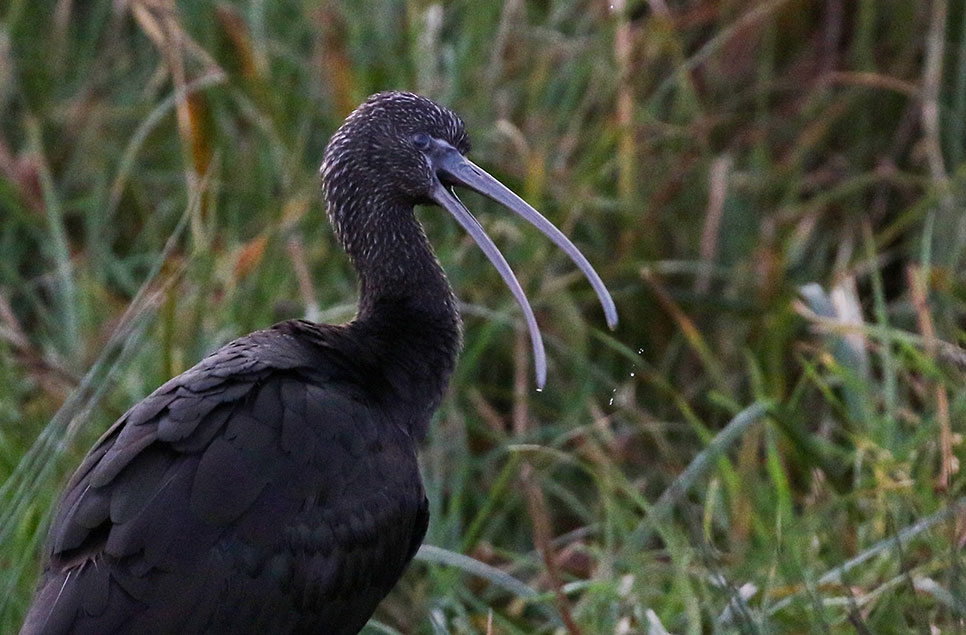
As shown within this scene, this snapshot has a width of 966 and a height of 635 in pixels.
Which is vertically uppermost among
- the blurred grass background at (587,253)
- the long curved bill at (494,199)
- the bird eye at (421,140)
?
the bird eye at (421,140)

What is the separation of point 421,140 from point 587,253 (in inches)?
78.8

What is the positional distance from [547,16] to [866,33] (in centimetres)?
121

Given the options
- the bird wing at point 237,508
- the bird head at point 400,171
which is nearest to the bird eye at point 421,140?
the bird head at point 400,171

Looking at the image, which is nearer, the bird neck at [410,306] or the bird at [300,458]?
the bird at [300,458]

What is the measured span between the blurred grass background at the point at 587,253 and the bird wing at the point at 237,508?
60 centimetres

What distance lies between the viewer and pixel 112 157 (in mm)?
6309

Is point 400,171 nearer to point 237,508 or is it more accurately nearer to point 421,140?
point 421,140

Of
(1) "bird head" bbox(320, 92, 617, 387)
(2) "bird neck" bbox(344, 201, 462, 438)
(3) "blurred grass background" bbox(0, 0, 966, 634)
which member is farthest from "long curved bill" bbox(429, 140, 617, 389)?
(3) "blurred grass background" bbox(0, 0, 966, 634)

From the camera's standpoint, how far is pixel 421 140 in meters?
3.81

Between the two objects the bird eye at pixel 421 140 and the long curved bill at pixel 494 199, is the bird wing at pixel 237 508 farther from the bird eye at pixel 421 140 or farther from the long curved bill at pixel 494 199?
the bird eye at pixel 421 140

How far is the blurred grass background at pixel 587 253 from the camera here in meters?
4.41

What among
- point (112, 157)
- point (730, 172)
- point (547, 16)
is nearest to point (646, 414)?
point (730, 172)

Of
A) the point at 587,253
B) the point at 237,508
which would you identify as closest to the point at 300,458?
the point at 237,508

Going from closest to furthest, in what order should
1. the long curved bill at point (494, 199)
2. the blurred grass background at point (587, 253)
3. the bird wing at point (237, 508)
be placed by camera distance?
1. the bird wing at point (237, 508)
2. the long curved bill at point (494, 199)
3. the blurred grass background at point (587, 253)
